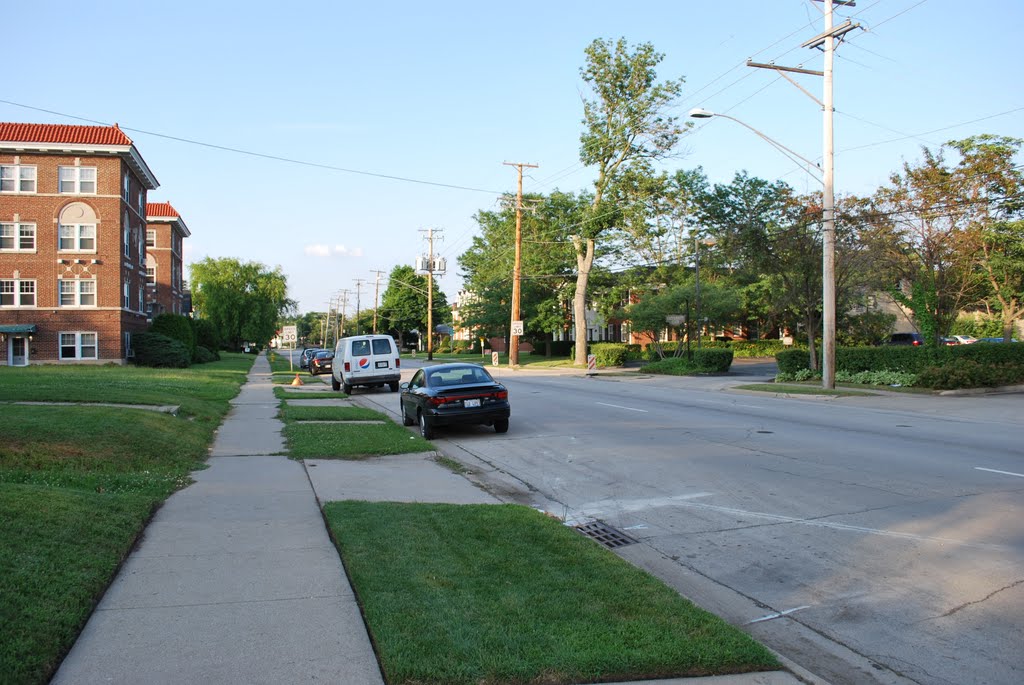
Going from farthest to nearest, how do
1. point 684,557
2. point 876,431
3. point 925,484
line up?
point 876,431
point 925,484
point 684,557

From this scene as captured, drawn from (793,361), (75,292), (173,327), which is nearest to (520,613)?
(793,361)

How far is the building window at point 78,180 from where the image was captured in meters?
42.0

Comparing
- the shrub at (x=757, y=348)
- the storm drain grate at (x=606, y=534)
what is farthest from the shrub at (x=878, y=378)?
the shrub at (x=757, y=348)

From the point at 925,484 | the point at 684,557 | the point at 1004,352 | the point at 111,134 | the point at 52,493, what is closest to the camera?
the point at 684,557

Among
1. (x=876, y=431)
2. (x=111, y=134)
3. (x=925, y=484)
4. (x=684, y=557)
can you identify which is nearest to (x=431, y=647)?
(x=684, y=557)

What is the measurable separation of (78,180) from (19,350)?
9860 mm

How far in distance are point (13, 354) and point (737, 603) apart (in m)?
47.0

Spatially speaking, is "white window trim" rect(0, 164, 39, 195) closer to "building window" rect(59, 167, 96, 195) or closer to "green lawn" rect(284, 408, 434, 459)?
"building window" rect(59, 167, 96, 195)

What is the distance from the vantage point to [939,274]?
2859 centimetres

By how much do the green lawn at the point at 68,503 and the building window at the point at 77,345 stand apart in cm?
3133

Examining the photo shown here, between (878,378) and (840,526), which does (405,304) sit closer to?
(878,378)

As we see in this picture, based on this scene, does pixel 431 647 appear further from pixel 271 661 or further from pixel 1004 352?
pixel 1004 352

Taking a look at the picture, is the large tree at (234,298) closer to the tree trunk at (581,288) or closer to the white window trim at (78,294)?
the white window trim at (78,294)

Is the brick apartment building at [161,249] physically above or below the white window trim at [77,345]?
above
